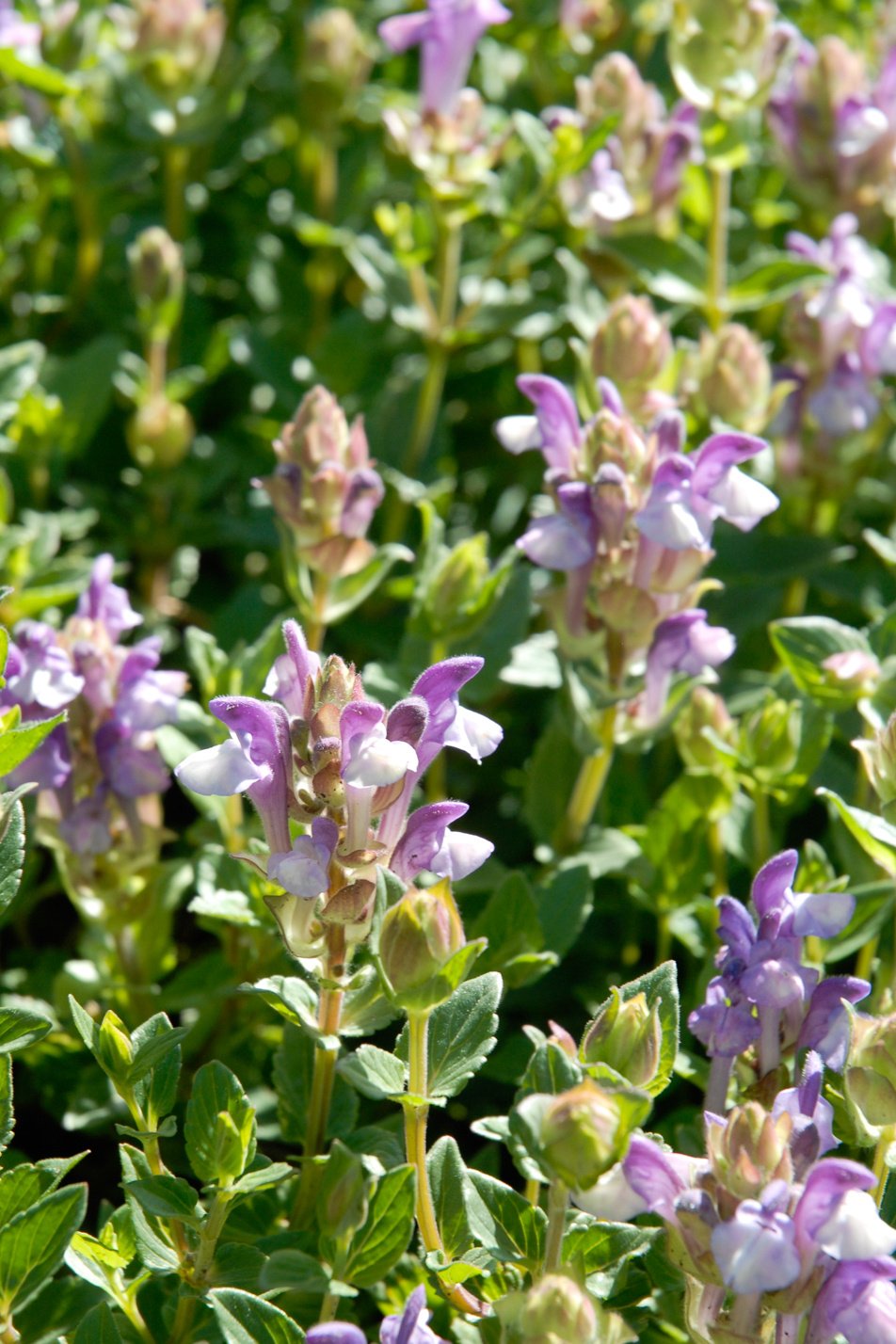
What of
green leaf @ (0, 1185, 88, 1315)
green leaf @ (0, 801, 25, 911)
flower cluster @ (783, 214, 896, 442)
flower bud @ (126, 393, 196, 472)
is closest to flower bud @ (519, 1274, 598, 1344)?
green leaf @ (0, 1185, 88, 1315)

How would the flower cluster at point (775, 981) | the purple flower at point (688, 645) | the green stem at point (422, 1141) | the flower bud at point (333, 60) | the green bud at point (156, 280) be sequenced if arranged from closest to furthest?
the green stem at point (422, 1141), the flower cluster at point (775, 981), the purple flower at point (688, 645), the green bud at point (156, 280), the flower bud at point (333, 60)

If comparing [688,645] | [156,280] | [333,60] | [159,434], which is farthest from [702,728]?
[333,60]

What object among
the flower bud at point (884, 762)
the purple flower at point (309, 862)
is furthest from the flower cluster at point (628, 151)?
the purple flower at point (309, 862)

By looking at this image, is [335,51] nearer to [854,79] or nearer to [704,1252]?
[854,79]

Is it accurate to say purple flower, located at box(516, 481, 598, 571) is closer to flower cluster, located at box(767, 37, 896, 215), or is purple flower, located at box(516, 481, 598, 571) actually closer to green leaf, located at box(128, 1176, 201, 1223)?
green leaf, located at box(128, 1176, 201, 1223)

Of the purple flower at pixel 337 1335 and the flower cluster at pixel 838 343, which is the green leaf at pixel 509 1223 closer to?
the purple flower at pixel 337 1335

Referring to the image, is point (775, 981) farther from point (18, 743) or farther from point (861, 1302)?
point (18, 743)

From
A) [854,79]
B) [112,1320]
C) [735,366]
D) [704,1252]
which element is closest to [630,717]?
[735,366]
